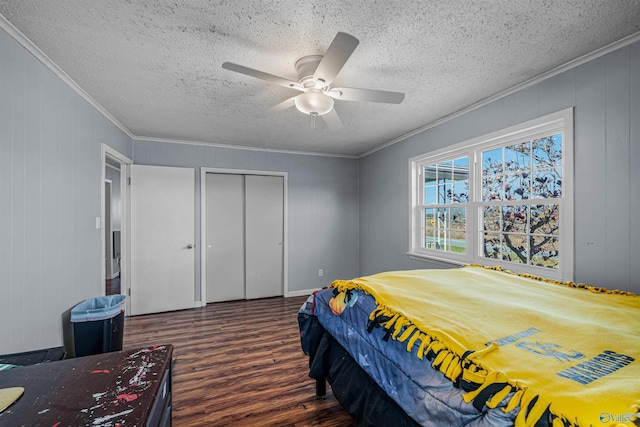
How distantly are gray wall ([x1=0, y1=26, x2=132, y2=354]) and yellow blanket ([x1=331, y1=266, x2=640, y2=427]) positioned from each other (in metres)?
1.95

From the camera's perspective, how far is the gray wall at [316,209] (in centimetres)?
448

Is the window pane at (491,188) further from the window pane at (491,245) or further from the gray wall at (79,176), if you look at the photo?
the gray wall at (79,176)

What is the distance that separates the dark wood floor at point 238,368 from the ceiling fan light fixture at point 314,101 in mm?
2085

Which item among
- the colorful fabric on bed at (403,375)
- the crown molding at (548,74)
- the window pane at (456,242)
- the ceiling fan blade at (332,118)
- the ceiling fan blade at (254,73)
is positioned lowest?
the colorful fabric on bed at (403,375)

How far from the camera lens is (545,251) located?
2252mm

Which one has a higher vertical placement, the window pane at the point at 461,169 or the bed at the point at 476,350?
the window pane at the point at 461,169

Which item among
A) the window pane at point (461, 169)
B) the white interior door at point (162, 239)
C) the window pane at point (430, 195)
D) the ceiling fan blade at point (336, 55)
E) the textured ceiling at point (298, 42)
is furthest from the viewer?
the white interior door at point (162, 239)

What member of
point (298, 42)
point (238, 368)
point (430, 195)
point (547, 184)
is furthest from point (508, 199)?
point (238, 368)

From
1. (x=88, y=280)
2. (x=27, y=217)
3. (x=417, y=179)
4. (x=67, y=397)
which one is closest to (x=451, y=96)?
(x=417, y=179)

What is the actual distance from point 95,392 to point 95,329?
1.67m

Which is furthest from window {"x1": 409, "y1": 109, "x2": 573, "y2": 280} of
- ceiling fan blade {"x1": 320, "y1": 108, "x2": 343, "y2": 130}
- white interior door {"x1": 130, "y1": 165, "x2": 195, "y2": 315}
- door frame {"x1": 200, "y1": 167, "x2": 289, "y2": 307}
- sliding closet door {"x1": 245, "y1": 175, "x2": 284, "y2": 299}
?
white interior door {"x1": 130, "y1": 165, "x2": 195, "y2": 315}

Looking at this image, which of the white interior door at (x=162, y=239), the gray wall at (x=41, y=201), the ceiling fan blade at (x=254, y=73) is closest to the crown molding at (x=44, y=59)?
the gray wall at (x=41, y=201)

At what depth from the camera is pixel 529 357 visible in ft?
2.81

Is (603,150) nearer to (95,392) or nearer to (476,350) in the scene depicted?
(476,350)
